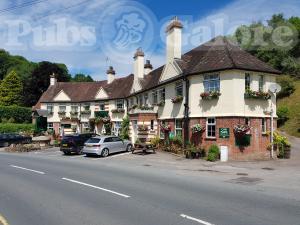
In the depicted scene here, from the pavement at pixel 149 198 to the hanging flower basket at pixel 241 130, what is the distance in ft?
16.1

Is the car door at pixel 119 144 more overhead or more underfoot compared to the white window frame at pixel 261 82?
more underfoot

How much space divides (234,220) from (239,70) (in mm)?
16922

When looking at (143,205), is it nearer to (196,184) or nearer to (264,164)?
(196,184)

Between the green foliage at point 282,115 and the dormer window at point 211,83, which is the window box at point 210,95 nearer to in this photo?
the dormer window at point 211,83

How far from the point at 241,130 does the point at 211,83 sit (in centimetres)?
419

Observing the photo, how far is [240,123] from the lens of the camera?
23.1 meters

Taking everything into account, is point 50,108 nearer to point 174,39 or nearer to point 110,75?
point 110,75

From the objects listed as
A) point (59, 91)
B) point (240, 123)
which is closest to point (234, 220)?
point (240, 123)

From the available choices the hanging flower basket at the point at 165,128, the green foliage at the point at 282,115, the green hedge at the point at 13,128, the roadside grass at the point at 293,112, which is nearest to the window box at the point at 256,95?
the hanging flower basket at the point at 165,128

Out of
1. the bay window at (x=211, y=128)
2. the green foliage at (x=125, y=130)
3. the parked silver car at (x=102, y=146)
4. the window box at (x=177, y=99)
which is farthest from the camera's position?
the green foliage at (x=125, y=130)

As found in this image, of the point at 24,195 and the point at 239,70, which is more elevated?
the point at 239,70

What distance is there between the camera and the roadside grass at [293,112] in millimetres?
38966

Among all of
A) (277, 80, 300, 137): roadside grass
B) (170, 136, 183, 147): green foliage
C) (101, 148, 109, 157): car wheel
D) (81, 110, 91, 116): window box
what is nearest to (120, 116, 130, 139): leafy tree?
(101, 148, 109, 157): car wheel

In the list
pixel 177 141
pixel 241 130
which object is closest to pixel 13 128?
pixel 177 141
